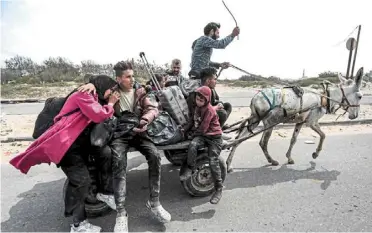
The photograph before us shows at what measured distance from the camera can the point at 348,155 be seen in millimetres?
5855

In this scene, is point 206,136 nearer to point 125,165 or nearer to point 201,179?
point 201,179

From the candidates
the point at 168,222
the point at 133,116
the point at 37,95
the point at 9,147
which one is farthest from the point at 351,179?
the point at 37,95

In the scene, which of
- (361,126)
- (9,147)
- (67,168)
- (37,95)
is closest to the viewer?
(67,168)

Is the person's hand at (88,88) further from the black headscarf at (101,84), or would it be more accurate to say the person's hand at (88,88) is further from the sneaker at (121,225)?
the sneaker at (121,225)

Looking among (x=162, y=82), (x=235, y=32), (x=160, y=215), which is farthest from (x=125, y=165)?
(x=235, y=32)

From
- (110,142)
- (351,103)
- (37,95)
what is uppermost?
(110,142)

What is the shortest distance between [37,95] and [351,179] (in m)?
17.1

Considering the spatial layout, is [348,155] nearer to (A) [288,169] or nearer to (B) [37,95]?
(A) [288,169]

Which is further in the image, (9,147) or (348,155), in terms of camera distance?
(9,147)

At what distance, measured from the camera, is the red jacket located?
386cm

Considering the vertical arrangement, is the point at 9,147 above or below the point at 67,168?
below

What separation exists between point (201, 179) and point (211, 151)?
448mm

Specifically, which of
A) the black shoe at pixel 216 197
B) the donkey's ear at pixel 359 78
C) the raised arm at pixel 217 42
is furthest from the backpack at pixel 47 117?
the donkey's ear at pixel 359 78

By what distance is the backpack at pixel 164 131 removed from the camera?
382 centimetres
